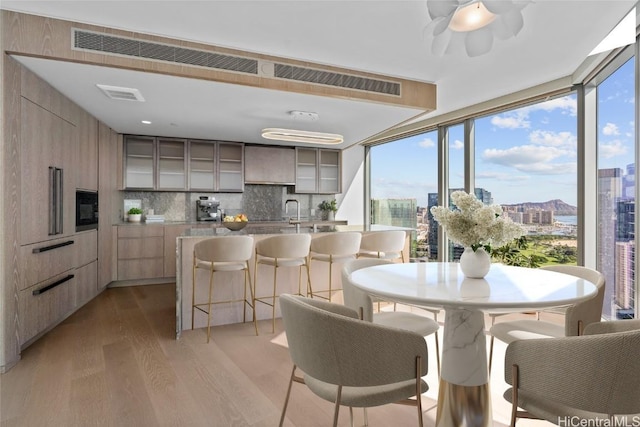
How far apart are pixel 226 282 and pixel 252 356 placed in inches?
38.3

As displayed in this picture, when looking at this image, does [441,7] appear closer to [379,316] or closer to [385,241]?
[379,316]

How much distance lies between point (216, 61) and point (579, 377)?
308 cm

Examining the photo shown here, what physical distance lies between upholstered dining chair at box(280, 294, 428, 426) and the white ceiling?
4.87 feet

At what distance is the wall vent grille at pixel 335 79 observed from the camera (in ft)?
10.7

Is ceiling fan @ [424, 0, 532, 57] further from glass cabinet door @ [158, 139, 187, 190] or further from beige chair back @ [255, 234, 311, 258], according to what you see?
glass cabinet door @ [158, 139, 187, 190]

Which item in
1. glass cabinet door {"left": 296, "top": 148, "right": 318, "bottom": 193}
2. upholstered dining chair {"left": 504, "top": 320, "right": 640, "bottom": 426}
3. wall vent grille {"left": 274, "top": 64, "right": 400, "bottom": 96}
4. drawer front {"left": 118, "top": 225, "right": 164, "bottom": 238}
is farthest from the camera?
glass cabinet door {"left": 296, "top": 148, "right": 318, "bottom": 193}

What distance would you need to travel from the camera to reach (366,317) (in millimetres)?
1977

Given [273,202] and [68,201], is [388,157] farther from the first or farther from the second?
[68,201]

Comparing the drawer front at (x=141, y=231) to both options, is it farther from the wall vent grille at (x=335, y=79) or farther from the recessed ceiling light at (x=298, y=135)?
the wall vent grille at (x=335, y=79)

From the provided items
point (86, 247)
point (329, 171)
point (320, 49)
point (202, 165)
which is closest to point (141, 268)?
point (86, 247)

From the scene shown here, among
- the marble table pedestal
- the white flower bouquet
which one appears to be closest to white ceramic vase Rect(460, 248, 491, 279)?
the white flower bouquet

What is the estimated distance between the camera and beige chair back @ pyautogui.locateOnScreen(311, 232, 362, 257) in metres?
3.59

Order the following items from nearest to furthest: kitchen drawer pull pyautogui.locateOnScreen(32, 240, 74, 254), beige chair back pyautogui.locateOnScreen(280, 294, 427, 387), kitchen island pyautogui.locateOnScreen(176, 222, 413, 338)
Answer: beige chair back pyautogui.locateOnScreen(280, 294, 427, 387) < kitchen drawer pull pyautogui.locateOnScreen(32, 240, 74, 254) < kitchen island pyautogui.locateOnScreen(176, 222, 413, 338)

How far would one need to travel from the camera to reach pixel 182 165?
582 cm
